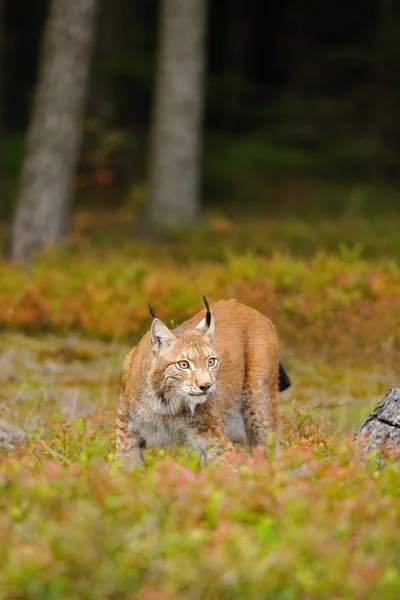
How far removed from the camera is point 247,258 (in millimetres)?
14930

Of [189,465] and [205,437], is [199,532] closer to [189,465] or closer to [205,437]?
[189,465]

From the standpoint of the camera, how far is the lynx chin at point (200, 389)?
6.76 m

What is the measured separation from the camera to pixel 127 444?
22.9 ft

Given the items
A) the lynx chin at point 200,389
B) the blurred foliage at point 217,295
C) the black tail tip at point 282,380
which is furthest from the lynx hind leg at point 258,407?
the blurred foliage at point 217,295

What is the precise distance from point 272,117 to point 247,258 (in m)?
17.8

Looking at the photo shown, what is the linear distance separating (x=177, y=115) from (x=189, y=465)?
14.6 metres

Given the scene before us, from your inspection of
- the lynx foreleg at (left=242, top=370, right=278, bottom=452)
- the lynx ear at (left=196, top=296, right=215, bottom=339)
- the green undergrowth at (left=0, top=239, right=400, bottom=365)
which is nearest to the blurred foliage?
the green undergrowth at (left=0, top=239, right=400, bottom=365)

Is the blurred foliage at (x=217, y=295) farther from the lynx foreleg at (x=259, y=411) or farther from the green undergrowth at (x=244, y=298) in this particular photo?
the lynx foreleg at (x=259, y=411)

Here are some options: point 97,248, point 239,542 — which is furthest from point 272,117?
point 239,542

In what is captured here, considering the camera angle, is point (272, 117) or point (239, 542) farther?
point (272, 117)

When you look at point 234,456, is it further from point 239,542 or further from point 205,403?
point 239,542

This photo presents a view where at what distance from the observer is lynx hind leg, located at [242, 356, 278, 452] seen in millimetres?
7426

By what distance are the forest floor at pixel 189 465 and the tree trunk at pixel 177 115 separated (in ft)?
14.9

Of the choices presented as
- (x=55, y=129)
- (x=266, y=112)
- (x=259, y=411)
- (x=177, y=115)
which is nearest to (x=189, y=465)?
(x=259, y=411)
